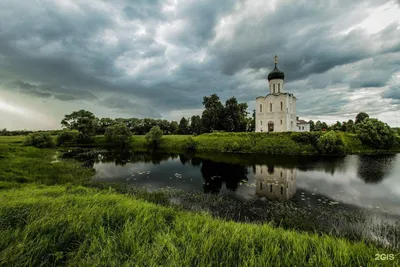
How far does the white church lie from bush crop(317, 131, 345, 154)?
1223cm

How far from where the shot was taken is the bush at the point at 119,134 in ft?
173

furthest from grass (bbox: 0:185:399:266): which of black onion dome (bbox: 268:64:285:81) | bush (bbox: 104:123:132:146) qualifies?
bush (bbox: 104:123:132:146)

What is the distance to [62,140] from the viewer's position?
4662 centimetres

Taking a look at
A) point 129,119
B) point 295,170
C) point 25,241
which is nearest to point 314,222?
point 25,241

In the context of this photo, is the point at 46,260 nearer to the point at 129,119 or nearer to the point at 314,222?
the point at 314,222

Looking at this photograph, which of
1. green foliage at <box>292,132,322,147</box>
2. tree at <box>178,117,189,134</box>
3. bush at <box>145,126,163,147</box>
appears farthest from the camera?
tree at <box>178,117,189,134</box>

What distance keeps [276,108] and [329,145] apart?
56.0ft

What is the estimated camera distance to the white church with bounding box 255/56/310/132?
1806 inches

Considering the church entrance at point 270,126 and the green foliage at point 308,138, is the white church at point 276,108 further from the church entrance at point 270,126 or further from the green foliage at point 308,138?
the green foliage at point 308,138

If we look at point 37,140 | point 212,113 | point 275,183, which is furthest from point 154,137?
point 275,183

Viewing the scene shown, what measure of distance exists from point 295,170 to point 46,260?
75.5ft

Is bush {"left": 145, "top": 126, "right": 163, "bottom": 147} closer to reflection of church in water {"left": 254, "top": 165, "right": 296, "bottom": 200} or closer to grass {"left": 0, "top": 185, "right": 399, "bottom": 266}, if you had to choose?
reflection of church in water {"left": 254, "top": 165, "right": 296, "bottom": 200}

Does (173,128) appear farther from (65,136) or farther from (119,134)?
(65,136)

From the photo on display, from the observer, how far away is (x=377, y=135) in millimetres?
35594
